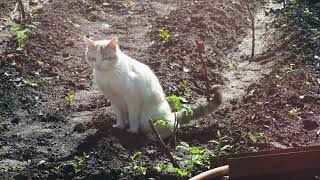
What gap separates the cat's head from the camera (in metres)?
6.01

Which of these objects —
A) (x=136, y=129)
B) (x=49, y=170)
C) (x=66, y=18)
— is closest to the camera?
(x=49, y=170)

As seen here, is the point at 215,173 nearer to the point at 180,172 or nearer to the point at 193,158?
the point at 180,172

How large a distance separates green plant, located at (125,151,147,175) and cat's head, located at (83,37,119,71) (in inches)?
40.8

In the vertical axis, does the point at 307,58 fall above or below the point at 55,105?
above

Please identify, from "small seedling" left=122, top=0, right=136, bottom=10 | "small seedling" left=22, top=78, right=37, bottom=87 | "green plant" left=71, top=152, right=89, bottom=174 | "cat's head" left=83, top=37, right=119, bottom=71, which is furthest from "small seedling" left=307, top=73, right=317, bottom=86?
"small seedling" left=122, top=0, right=136, bottom=10

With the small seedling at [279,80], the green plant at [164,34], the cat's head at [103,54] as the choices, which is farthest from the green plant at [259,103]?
the green plant at [164,34]

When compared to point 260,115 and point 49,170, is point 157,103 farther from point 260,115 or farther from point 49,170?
point 49,170

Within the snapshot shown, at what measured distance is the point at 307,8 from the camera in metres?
11.3

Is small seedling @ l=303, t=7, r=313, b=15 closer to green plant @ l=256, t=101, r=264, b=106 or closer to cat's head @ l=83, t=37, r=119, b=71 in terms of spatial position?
green plant @ l=256, t=101, r=264, b=106

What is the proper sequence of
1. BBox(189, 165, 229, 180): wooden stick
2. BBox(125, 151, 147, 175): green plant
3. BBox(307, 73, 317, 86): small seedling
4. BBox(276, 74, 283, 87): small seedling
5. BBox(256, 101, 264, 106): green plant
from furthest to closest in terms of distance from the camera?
BBox(276, 74, 283, 87): small seedling → BBox(307, 73, 317, 86): small seedling → BBox(256, 101, 264, 106): green plant → BBox(125, 151, 147, 175): green plant → BBox(189, 165, 229, 180): wooden stick

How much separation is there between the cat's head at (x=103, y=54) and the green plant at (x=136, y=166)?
1036 mm

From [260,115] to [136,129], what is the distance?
1.33 metres

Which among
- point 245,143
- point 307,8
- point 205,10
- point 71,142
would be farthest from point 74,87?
point 307,8

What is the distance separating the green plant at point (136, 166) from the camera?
5168 mm
